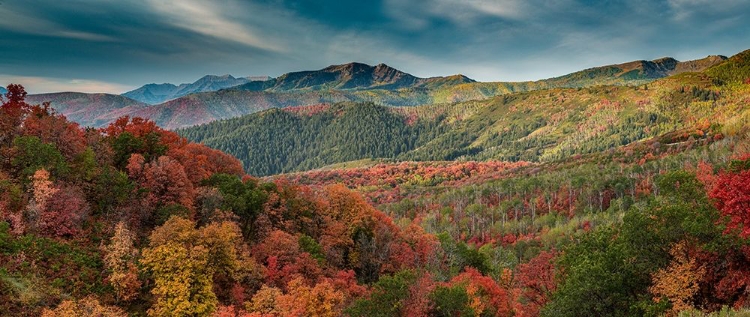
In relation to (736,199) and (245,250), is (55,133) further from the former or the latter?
(736,199)

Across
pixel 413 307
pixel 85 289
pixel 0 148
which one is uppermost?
pixel 0 148

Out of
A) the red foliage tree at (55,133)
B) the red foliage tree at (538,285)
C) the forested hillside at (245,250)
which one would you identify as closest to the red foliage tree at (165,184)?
the forested hillside at (245,250)

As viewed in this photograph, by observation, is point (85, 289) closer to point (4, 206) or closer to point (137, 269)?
point (137, 269)

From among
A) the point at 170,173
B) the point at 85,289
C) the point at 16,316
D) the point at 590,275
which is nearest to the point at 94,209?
the point at 170,173

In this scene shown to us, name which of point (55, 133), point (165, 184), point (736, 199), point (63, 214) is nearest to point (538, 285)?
point (736, 199)

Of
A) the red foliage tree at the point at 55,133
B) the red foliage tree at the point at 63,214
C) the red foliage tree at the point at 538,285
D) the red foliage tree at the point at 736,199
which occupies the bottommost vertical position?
the red foliage tree at the point at 538,285

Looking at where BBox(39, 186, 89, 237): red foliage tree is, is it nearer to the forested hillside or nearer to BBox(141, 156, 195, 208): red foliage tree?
the forested hillside

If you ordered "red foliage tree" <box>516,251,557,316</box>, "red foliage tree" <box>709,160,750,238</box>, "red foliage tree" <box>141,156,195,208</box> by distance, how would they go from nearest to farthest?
1. "red foliage tree" <box>709,160,750,238</box>
2. "red foliage tree" <box>516,251,557,316</box>
3. "red foliage tree" <box>141,156,195,208</box>

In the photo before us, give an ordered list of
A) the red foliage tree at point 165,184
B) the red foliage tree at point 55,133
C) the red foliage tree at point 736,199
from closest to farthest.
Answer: the red foliage tree at point 736,199 → the red foliage tree at point 55,133 → the red foliage tree at point 165,184

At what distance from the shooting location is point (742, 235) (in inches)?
1535

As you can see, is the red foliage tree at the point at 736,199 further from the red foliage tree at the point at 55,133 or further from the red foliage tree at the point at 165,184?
the red foliage tree at the point at 55,133

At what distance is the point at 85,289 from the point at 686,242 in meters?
64.4

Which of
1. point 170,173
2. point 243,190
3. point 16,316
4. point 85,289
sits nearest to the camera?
point 16,316

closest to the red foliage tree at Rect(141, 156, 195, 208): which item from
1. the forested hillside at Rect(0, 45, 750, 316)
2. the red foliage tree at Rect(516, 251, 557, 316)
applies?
the forested hillside at Rect(0, 45, 750, 316)
